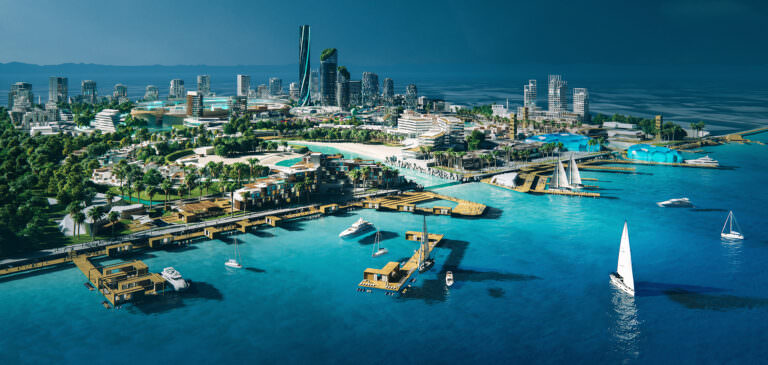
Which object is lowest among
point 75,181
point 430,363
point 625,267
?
point 430,363

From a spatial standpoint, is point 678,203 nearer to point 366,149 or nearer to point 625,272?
point 625,272

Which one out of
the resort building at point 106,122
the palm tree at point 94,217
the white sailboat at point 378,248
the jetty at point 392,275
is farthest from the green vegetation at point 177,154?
the jetty at point 392,275

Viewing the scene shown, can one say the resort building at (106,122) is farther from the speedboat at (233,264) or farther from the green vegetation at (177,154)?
the speedboat at (233,264)

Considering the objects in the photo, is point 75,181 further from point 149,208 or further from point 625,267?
point 625,267

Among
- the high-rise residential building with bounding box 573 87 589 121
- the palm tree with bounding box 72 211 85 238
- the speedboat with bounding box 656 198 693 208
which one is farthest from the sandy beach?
the high-rise residential building with bounding box 573 87 589 121

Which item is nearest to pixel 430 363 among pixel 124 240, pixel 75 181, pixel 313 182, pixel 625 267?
pixel 625 267

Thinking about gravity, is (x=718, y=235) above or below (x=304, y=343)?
above
